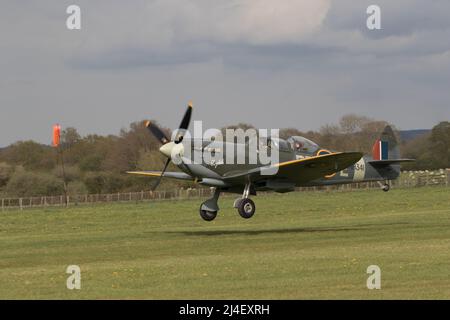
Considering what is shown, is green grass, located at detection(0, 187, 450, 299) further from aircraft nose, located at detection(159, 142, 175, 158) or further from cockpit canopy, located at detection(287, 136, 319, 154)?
cockpit canopy, located at detection(287, 136, 319, 154)

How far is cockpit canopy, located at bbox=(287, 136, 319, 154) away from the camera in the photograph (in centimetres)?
2931

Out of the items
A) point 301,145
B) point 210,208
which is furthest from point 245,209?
point 301,145

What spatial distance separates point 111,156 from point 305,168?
59.9m

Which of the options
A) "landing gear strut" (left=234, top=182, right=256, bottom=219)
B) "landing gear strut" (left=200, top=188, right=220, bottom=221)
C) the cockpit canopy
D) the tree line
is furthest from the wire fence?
"landing gear strut" (left=234, top=182, right=256, bottom=219)

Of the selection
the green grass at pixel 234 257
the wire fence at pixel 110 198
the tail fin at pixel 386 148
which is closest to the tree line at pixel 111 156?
the wire fence at pixel 110 198

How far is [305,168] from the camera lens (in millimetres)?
28469

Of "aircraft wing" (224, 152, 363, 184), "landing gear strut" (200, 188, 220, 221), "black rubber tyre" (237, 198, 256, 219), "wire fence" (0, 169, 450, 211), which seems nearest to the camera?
"aircraft wing" (224, 152, 363, 184)

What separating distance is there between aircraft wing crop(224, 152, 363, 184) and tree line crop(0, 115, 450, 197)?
39.3 meters

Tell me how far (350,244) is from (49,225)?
1673cm

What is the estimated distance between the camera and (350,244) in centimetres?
2270

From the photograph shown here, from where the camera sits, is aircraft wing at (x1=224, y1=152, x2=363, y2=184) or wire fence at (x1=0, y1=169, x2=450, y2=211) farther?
wire fence at (x1=0, y1=169, x2=450, y2=211)
